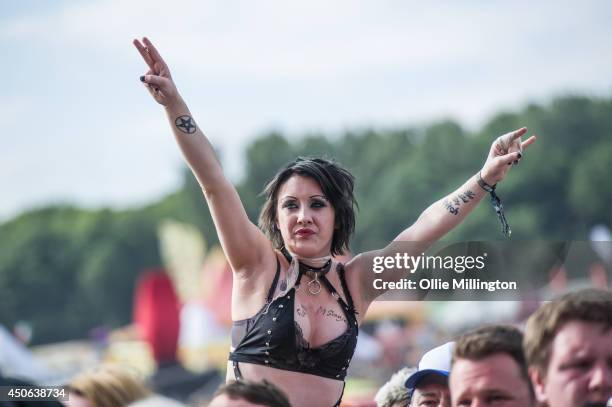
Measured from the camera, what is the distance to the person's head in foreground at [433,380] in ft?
13.8

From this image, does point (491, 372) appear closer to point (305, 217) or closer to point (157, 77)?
point (305, 217)

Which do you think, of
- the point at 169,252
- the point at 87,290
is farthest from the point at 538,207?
the point at 87,290

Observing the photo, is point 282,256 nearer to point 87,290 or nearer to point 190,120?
point 190,120

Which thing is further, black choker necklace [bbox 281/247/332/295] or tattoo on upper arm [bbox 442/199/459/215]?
tattoo on upper arm [bbox 442/199/459/215]

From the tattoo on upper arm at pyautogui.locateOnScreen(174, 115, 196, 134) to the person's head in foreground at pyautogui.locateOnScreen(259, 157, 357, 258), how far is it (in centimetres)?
42

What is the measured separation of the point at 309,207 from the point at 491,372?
1472 millimetres

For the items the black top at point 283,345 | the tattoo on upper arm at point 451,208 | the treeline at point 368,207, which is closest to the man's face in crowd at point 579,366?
the black top at point 283,345

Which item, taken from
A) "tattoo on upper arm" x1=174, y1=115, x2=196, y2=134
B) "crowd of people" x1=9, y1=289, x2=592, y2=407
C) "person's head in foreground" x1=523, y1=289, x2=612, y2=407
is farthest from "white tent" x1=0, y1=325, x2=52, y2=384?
"person's head in foreground" x1=523, y1=289, x2=612, y2=407

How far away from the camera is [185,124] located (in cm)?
447

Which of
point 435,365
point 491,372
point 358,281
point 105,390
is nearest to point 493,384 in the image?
point 491,372

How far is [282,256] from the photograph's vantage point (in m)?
4.68

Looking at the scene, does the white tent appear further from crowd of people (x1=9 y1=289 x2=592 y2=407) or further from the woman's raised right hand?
crowd of people (x1=9 y1=289 x2=592 y2=407)

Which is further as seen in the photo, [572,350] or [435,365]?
[435,365]

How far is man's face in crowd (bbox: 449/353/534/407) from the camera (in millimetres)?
3299
